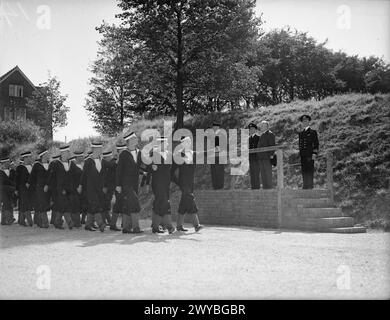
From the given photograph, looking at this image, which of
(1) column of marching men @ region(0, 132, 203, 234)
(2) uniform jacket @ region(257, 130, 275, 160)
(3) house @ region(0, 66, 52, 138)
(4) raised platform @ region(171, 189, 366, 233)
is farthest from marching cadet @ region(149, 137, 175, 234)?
(3) house @ region(0, 66, 52, 138)

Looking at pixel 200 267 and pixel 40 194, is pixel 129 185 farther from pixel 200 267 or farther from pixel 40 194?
pixel 200 267

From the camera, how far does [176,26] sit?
22781 millimetres

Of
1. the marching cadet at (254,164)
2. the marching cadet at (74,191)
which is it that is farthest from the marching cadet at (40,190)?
the marching cadet at (254,164)

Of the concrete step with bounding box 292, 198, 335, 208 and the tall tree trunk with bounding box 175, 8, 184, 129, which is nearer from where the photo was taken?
the concrete step with bounding box 292, 198, 335, 208

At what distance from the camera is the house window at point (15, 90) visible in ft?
165

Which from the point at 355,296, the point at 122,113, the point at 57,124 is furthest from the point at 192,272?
the point at 57,124

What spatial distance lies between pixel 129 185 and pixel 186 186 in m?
1.32

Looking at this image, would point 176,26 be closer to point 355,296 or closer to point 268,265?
point 268,265

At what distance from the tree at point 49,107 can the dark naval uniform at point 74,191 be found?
27111mm

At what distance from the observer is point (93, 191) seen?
12.2 m

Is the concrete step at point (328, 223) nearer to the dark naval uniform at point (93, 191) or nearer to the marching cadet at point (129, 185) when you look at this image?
the marching cadet at point (129, 185)

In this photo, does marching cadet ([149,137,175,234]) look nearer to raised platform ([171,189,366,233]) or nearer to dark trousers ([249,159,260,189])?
raised platform ([171,189,366,233])

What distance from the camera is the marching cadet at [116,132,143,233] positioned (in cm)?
1097

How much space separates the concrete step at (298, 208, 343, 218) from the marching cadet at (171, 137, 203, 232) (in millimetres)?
2469
